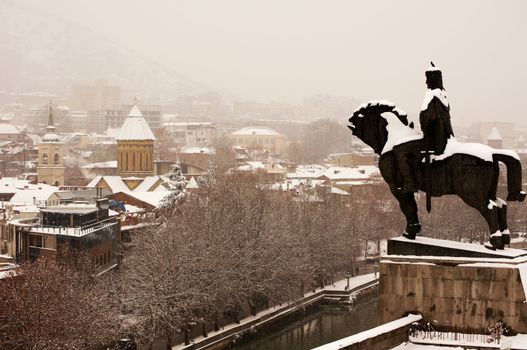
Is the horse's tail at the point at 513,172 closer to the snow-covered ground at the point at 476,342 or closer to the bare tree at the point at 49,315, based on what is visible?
the snow-covered ground at the point at 476,342

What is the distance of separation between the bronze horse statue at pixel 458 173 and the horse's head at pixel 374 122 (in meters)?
0.03

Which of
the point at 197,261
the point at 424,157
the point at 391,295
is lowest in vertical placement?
the point at 197,261

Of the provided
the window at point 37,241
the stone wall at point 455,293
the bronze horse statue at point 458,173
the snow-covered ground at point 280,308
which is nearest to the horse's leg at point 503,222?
the bronze horse statue at point 458,173

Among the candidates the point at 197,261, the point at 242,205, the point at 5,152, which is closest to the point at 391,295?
the point at 197,261

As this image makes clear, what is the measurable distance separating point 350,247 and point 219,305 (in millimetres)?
20029

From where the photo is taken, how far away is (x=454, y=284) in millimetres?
15094

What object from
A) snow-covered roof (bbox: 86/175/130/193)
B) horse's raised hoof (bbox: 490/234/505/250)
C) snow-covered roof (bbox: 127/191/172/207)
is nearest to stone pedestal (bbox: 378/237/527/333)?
horse's raised hoof (bbox: 490/234/505/250)

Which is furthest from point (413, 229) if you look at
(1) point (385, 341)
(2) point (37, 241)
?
(2) point (37, 241)

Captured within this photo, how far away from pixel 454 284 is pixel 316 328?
2853 centimetres

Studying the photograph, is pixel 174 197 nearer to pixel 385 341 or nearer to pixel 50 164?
pixel 50 164

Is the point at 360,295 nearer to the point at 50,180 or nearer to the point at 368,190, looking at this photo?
the point at 368,190

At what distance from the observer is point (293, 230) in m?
51.6

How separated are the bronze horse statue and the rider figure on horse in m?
0.05

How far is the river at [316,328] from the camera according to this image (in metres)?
39.1
